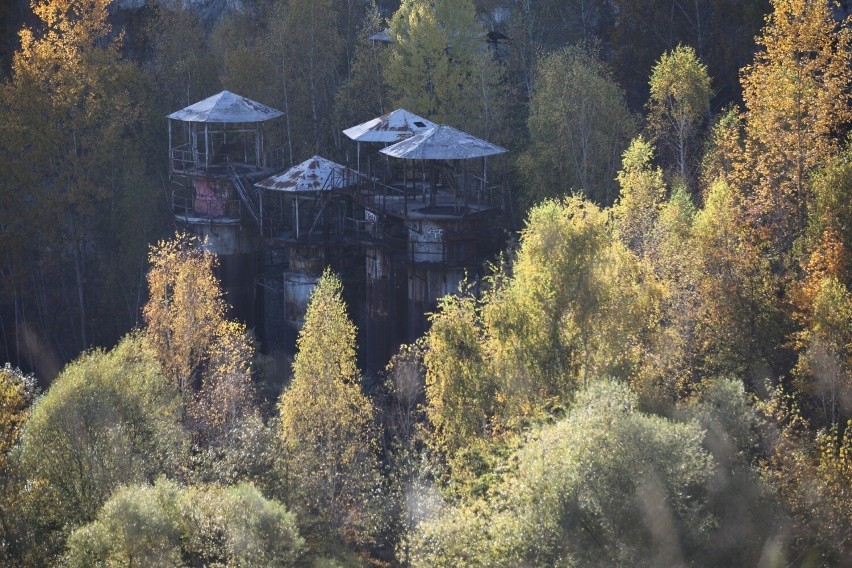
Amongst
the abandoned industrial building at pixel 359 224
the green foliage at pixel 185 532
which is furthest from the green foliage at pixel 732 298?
the green foliage at pixel 185 532

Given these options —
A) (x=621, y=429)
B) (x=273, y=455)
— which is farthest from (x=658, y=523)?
(x=273, y=455)

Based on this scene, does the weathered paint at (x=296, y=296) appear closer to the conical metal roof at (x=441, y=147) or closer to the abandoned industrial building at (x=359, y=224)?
the abandoned industrial building at (x=359, y=224)

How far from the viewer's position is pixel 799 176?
1383 inches

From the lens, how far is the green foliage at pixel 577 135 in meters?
48.1

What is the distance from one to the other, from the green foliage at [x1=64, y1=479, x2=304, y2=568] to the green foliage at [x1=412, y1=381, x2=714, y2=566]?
3.86 m

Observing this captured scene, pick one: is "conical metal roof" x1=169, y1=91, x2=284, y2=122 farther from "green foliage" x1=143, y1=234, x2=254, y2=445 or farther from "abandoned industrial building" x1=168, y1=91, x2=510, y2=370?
"green foliage" x1=143, y1=234, x2=254, y2=445

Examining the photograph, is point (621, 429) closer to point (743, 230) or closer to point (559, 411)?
point (559, 411)

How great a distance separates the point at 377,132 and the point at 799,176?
58.3 feet

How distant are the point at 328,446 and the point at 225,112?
2185cm

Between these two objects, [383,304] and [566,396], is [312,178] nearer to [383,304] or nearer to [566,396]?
[383,304]

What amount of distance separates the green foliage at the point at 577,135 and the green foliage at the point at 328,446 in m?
17.4

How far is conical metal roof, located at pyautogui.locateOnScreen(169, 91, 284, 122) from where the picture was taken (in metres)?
49.3

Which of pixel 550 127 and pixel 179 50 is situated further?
pixel 179 50

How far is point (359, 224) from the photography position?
155 ft
